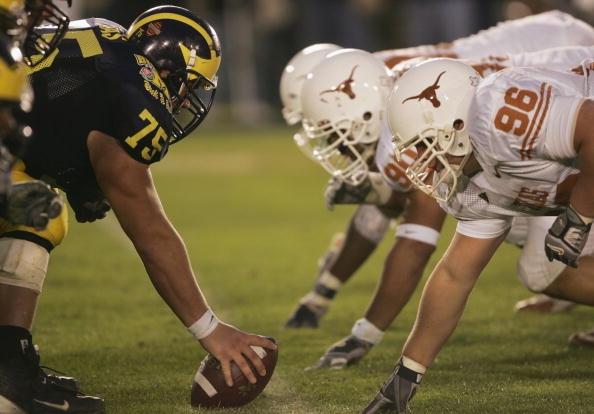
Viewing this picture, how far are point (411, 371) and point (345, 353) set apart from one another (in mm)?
838

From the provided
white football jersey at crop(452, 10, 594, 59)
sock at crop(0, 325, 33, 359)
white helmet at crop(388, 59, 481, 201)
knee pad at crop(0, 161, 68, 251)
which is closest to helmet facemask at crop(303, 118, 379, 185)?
white helmet at crop(388, 59, 481, 201)

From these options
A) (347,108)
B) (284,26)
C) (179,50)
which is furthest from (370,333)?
(284,26)

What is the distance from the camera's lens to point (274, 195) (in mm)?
11234

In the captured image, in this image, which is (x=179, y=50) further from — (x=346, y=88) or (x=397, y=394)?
(x=397, y=394)

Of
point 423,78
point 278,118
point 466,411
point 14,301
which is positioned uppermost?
point 423,78

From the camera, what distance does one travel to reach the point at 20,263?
3877 mm

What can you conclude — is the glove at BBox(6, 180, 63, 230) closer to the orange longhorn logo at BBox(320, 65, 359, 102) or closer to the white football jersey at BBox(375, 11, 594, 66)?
the orange longhorn logo at BBox(320, 65, 359, 102)

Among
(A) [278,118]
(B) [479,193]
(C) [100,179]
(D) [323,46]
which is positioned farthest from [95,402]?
(A) [278,118]

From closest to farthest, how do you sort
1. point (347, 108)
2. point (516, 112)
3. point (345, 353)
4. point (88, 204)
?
1. point (516, 112)
2. point (88, 204)
3. point (345, 353)
4. point (347, 108)

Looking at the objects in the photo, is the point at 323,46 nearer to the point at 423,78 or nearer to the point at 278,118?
the point at 423,78

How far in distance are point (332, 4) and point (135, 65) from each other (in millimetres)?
19690

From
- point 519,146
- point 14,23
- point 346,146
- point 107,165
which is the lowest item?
point 346,146

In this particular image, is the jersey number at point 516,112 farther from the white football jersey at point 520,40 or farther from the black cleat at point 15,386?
the white football jersey at point 520,40

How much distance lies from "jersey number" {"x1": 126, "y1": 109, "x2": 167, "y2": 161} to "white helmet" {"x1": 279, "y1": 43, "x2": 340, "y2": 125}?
1830mm
